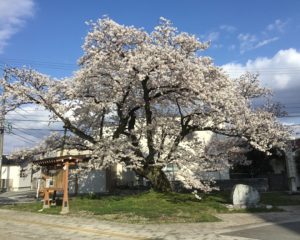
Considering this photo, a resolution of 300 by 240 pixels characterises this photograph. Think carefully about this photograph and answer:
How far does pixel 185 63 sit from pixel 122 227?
919cm

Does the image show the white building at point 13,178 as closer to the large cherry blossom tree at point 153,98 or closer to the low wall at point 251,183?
the low wall at point 251,183

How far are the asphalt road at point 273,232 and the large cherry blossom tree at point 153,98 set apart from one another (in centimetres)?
747

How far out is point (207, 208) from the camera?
19.9 metres

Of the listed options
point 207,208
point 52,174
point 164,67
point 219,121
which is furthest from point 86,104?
point 207,208

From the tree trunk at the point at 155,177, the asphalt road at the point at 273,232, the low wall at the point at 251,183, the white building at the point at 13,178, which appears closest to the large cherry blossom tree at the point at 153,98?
the tree trunk at the point at 155,177

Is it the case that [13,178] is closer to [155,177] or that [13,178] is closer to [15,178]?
[15,178]

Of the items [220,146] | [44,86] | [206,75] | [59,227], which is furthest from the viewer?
[220,146]

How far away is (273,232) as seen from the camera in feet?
42.8

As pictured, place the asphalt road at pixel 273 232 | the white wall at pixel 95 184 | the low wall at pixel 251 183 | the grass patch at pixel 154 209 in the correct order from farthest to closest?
the white wall at pixel 95 184
the low wall at pixel 251 183
the grass patch at pixel 154 209
the asphalt road at pixel 273 232

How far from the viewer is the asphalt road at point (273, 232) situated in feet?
39.2

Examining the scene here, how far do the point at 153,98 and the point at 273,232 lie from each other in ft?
38.5

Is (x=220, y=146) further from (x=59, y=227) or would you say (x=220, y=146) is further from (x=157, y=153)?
(x=59, y=227)

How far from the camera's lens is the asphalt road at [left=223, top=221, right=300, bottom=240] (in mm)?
11953

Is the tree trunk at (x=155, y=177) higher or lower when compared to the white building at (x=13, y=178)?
lower
